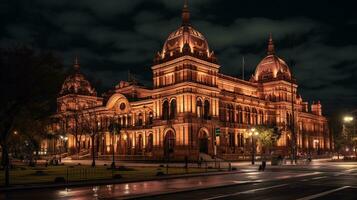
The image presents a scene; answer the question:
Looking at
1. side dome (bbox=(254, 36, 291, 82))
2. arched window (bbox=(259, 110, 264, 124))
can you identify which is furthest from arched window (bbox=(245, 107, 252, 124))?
side dome (bbox=(254, 36, 291, 82))

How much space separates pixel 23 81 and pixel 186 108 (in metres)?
57.1

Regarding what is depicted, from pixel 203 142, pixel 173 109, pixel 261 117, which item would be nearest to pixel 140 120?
pixel 173 109

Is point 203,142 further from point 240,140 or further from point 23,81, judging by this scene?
point 23,81

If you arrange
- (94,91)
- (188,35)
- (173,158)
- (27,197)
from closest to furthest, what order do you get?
(27,197) → (173,158) → (188,35) → (94,91)

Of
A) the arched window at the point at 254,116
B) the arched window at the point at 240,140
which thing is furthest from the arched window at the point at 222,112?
the arched window at the point at 254,116

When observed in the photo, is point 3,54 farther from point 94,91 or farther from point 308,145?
point 308,145

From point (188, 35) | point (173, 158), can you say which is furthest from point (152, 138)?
point (188, 35)

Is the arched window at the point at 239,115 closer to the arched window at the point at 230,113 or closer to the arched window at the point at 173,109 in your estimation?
the arched window at the point at 230,113

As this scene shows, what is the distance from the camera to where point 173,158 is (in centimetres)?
8619

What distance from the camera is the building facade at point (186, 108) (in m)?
88.1

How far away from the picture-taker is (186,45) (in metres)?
89.8

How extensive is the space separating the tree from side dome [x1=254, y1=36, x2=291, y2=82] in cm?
9792

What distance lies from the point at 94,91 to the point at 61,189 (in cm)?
11025

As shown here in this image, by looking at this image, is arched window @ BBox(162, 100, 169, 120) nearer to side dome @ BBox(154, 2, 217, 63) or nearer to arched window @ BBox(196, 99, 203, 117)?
arched window @ BBox(196, 99, 203, 117)
